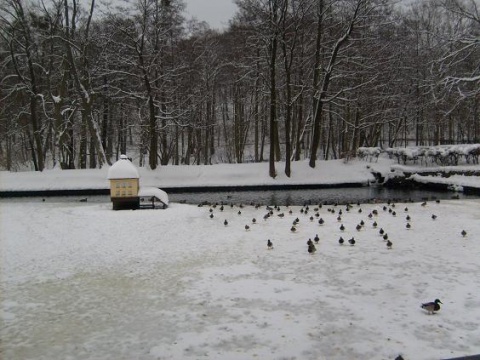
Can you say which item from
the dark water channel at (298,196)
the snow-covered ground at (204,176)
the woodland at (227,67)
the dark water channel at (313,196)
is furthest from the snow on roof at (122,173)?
the woodland at (227,67)

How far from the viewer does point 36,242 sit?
11.1 meters

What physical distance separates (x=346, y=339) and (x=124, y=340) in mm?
2950

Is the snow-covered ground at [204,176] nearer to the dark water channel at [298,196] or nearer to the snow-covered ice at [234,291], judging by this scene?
the dark water channel at [298,196]

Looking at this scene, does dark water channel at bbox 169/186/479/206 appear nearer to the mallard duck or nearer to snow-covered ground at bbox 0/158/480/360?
snow-covered ground at bbox 0/158/480/360

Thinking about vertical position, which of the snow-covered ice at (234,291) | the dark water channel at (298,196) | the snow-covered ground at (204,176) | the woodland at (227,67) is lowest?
the snow-covered ice at (234,291)

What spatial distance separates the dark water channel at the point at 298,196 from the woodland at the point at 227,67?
130 inches

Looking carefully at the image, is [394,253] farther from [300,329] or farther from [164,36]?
[164,36]

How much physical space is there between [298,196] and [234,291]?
17.0 metres

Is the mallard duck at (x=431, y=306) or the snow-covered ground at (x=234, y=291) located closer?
the snow-covered ground at (x=234, y=291)

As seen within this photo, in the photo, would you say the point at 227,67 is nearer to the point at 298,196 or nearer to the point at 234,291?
the point at 298,196

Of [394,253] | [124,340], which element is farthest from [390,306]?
[124,340]

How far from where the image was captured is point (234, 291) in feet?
24.8

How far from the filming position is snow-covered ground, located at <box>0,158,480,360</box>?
560 centimetres

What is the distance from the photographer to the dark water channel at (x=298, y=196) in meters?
22.5
